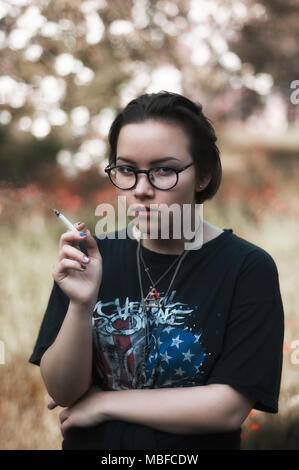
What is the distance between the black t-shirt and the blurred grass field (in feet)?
3.53

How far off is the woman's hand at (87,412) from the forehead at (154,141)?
2.48 ft

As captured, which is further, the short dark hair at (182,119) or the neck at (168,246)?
the neck at (168,246)

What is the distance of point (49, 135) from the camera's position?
4965mm

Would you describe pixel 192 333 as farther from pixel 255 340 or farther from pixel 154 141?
pixel 154 141

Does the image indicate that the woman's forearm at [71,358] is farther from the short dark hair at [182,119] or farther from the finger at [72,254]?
the short dark hair at [182,119]

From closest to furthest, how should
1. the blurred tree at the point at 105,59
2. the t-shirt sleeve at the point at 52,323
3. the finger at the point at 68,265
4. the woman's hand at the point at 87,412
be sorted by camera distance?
the finger at the point at 68,265, the woman's hand at the point at 87,412, the t-shirt sleeve at the point at 52,323, the blurred tree at the point at 105,59

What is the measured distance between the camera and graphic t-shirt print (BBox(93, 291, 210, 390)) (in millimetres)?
1493

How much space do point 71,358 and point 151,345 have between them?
248mm

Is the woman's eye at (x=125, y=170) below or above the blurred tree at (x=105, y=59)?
below

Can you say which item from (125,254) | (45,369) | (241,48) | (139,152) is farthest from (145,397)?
(241,48)

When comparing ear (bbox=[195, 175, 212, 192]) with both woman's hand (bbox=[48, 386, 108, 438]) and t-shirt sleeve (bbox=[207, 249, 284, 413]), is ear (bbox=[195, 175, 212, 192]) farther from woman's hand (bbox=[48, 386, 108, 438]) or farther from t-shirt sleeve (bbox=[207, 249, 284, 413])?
woman's hand (bbox=[48, 386, 108, 438])

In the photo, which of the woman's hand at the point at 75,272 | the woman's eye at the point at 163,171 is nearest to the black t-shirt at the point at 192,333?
the woman's hand at the point at 75,272

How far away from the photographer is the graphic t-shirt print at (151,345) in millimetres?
1493

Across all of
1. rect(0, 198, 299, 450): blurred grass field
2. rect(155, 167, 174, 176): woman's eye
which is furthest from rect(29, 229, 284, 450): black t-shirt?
rect(0, 198, 299, 450): blurred grass field
